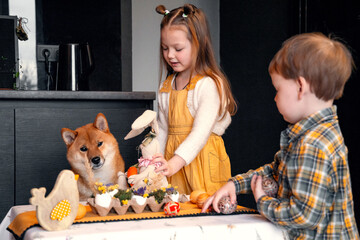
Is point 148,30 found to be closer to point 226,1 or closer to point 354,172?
point 226,1

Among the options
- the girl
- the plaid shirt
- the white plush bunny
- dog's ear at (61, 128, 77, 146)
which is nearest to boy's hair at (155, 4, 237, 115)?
the girl

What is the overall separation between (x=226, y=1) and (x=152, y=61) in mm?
733

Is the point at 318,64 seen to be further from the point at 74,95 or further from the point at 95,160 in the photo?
the point at 74,95

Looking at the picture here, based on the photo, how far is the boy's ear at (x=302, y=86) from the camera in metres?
1.00

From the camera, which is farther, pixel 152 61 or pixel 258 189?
pixel 152 61

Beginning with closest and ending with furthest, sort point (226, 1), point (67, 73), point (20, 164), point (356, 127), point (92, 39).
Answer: point (20, 164)
point (356, 127)
point (67, 73)
point (92, 39)
point (226, 1)

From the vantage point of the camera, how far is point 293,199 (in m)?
0.94

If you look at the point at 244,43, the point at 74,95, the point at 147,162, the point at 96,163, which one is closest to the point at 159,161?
the point at 147,162

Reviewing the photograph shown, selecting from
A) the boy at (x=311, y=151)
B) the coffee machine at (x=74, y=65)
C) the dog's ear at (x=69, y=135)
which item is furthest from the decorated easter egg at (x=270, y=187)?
the coffee machine at (x=74, y=65)

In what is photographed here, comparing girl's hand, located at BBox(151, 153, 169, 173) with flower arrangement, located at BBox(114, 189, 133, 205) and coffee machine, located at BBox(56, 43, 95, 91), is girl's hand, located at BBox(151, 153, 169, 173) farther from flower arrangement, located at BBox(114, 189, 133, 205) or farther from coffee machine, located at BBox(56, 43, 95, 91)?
coffee machine, located at BBox(56, 43, 95, 91)

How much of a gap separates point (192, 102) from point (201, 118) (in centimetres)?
10

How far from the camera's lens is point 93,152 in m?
1.29

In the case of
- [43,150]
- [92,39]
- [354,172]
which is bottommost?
[354,172]

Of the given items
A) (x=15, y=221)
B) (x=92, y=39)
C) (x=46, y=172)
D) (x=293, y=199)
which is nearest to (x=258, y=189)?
(x=293, y=199)
